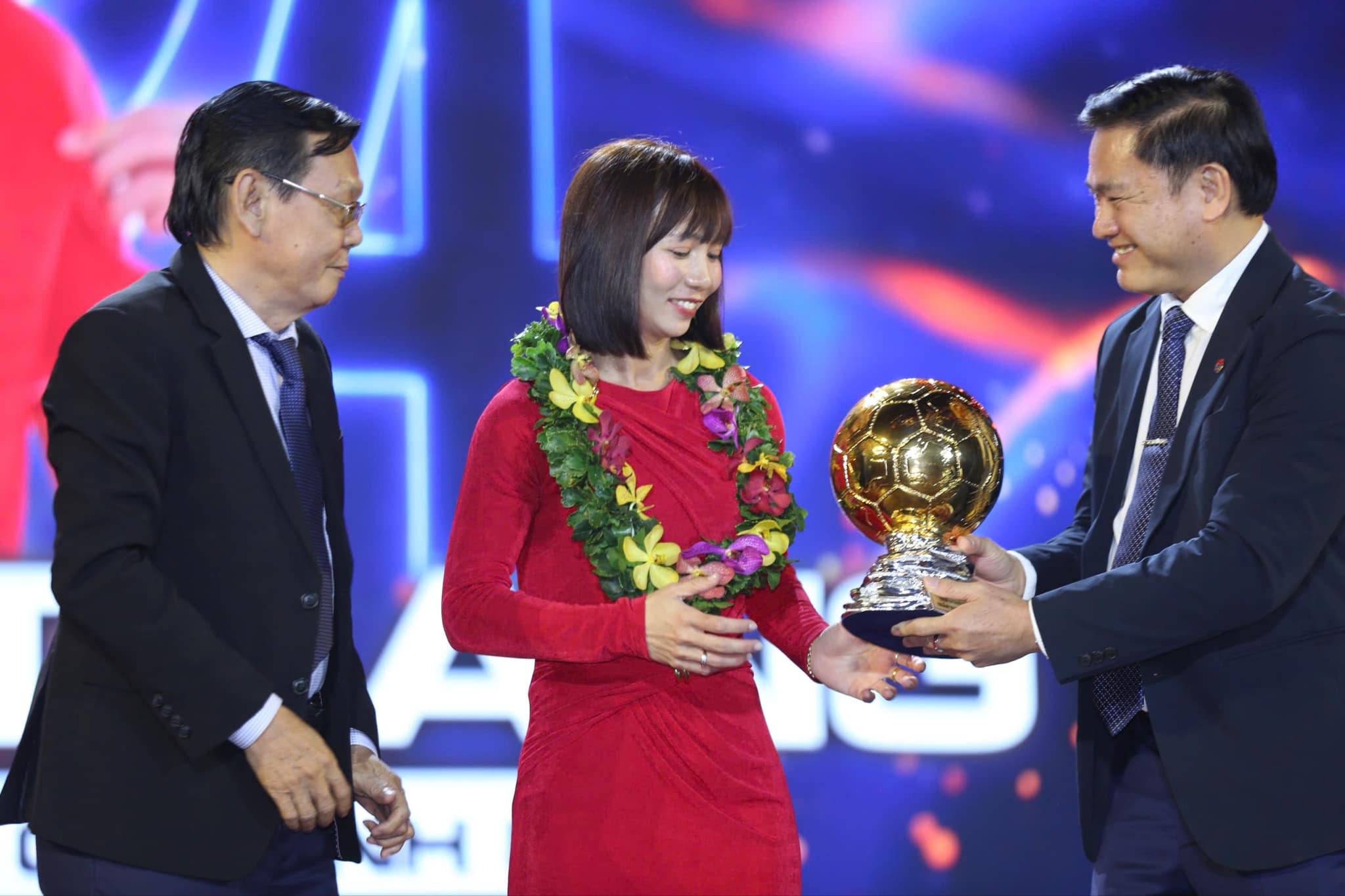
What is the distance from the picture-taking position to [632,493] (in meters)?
2.24

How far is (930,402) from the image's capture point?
2375mm

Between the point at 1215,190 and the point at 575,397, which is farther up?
the point at 1215,190

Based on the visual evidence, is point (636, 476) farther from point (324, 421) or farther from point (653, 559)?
point (324, 421)

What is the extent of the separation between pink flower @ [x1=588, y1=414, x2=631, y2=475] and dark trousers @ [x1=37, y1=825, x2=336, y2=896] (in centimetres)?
77

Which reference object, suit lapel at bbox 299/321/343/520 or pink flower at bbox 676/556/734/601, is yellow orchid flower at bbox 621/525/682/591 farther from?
suit lapel at bbox 299/321/343/520

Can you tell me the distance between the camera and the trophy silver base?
224 cm

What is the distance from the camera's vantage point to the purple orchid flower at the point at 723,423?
7.75 feet

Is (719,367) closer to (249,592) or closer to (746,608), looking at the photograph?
(746,608)

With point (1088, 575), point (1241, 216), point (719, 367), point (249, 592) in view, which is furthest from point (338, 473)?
point (1241, 216)

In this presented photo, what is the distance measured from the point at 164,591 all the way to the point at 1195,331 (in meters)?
1.88

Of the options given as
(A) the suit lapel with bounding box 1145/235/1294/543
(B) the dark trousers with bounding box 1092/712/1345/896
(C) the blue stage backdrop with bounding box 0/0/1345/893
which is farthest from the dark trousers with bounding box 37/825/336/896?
(C) the blue stage backdrop with bounding box 0/0/1345/893

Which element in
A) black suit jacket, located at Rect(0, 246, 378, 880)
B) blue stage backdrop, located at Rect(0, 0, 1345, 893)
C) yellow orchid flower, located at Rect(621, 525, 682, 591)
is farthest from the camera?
blue stage backdrop, located at Rect(0, 0, 1345, 893)

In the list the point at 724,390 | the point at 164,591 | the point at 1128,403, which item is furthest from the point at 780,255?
the point at 164,591

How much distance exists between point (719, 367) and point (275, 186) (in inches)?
32.8
